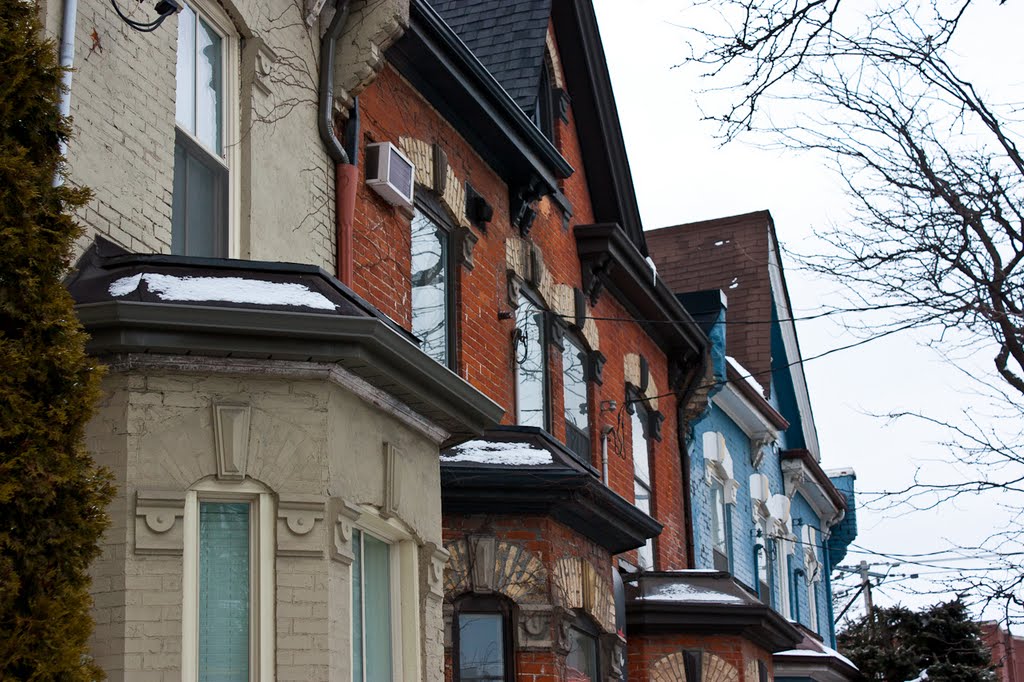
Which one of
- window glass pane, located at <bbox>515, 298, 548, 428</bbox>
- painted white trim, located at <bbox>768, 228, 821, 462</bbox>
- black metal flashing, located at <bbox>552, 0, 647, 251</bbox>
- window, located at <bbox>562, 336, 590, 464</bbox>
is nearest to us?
window glass pane, located at <bbox>515, 298, 548, 428</bbox>

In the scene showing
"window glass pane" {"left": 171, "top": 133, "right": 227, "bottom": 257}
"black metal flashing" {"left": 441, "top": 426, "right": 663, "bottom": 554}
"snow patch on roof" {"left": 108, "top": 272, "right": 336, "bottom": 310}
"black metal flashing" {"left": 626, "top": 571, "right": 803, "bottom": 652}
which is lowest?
"black metal flashing" {"left": 626, "top": 571, "right": 803, "bottom": 652}

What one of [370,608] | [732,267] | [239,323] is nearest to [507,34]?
[370,608]

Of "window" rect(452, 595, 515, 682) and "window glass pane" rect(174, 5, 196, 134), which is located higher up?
"window glass pane" rect(174, 5, 196, 134)

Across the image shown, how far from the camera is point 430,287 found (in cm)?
1333

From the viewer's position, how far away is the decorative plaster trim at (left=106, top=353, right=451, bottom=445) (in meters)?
7.99

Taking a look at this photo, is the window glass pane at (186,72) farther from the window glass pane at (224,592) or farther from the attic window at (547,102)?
the attic window at (547,102)

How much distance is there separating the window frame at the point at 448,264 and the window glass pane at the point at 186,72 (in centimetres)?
315

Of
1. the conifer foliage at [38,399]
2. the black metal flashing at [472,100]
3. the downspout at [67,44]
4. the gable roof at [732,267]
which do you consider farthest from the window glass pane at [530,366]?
the gable roof at [732,267]

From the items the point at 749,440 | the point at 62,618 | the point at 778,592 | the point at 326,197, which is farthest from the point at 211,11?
the point at 778,592

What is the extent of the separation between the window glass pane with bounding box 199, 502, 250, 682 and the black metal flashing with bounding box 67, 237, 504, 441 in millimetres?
878

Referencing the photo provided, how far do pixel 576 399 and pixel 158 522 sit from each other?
9083 mm

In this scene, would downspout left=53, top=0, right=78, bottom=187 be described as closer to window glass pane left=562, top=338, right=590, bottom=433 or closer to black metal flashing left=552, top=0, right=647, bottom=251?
window glass pane left=562, top=338, right=590, bottom=433

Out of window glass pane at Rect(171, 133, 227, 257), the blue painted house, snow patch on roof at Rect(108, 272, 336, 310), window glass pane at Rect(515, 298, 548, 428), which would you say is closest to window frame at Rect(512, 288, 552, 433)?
window glass pane at Rect(515, 298, 548, 428)

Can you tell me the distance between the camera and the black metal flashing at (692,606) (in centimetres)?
1627
